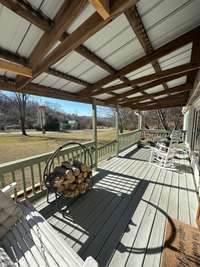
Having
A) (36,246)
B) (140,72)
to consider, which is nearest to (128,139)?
(140,72)

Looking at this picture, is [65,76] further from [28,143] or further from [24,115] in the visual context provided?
[24,115]

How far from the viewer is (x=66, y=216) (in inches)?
102

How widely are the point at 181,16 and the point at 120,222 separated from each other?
303 centimetres

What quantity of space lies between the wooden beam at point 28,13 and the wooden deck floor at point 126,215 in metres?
2.65

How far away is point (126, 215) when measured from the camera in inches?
103

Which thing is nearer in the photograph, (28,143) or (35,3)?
(35,3)

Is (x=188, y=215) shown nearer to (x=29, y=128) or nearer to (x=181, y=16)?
(x=181, y=16)

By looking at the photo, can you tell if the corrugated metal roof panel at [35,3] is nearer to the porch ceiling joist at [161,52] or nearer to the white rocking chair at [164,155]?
the porch ceiling joist at [161,52]

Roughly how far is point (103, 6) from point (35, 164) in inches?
109

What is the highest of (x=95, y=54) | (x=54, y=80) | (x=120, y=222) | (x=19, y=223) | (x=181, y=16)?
(x=181, y=16)

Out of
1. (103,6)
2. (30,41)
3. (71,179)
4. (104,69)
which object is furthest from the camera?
(71,179)

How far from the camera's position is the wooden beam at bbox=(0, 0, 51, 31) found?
126 centimetres

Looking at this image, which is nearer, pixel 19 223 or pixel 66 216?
pixel 19 223

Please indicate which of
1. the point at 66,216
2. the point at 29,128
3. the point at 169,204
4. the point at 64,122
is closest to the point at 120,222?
the point at 66,216
